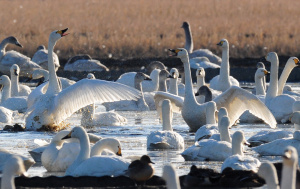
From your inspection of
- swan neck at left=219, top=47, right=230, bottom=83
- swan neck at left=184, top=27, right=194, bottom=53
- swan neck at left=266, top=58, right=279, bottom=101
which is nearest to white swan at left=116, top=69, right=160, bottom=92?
swan neck at left=219, top=47, right=230, bottom=83

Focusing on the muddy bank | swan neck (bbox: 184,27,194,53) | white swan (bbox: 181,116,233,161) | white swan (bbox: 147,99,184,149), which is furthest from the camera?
swan neck (bbox: 184,27,194,53)

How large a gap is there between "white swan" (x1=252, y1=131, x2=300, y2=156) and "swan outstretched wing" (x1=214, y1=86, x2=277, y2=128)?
2527 millimetres

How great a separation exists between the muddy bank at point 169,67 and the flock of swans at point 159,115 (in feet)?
19.3

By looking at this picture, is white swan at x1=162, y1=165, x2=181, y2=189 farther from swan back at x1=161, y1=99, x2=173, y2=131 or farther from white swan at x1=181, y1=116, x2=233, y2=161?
swan back at x1=161, y1=99, x2=173, y2=131

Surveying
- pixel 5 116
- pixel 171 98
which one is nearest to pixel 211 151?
pixel 171 98

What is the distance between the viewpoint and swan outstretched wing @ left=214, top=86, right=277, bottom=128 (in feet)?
43.4

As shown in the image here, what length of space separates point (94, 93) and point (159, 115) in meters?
2.00

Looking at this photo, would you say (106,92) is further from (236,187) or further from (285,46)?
(285,46)

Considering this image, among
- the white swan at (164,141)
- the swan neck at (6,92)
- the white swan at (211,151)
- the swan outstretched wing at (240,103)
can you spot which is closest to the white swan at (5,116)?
the swan neck at (6,92)

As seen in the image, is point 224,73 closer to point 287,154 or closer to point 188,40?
point 188,40

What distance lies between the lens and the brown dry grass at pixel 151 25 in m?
32.4

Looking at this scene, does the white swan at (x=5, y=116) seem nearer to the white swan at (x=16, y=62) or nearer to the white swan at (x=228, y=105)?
the white swan at (x=228, y=105)

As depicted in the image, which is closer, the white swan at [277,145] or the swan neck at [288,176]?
the swan neck at [288,176]

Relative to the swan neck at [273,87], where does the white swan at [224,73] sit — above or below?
above
